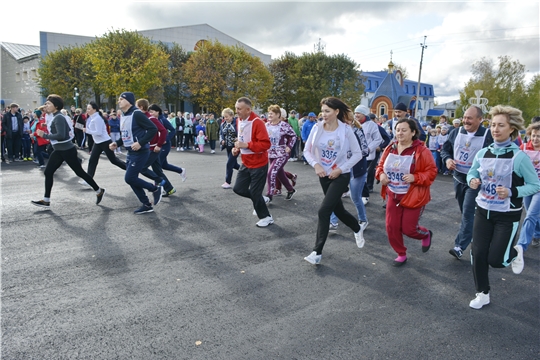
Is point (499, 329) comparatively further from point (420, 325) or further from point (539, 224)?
point (539, 224)

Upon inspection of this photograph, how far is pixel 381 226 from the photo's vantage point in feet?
23.2

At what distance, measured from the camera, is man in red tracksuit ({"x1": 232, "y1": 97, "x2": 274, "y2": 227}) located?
258 inches

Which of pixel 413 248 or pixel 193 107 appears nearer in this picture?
pixel 413 248

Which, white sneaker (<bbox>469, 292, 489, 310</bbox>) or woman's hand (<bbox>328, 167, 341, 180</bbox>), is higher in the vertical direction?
woman's hand (<bbox>328, 167, 341, 180</bbox>)

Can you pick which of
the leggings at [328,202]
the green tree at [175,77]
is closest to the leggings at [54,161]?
the leggings at [328,202]

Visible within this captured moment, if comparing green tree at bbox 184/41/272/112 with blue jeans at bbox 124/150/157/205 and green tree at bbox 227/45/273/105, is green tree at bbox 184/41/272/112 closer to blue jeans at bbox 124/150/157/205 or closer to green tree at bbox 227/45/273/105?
green tree at bbox 227/45/273/105

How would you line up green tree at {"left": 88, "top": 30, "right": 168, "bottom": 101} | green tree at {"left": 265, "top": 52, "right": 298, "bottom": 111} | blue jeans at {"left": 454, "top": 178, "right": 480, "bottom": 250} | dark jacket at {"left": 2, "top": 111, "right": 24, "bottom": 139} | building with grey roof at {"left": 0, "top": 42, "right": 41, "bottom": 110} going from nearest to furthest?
blue jeans at {"left": 454, "top": 178, "right": 480, "bottom": 250}, dark jacket at {"left": 2, "top": 111, "right": 24, "bottom": 139}, green tree at {"left": 88, "top": 30, "right": 168, "bottom": 101}, green tree at {"left": 265, "top": 52, "right": 298, "bottom": 111}, building with grey roof at {"left": 0, "top": 42, "right": 41, "bottom": 110}

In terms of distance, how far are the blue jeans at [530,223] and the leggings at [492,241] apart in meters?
1.80

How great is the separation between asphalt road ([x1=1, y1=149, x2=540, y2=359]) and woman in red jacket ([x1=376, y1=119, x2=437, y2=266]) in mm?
586

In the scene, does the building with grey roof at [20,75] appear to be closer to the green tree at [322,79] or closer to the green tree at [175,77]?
the green tree at [175,77]

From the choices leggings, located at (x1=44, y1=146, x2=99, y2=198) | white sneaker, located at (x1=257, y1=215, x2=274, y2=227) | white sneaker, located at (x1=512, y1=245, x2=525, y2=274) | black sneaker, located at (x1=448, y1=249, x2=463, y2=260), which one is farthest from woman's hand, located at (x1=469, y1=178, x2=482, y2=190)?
leggings, located at (x1=44, y1=146, x2=99, y2=198)

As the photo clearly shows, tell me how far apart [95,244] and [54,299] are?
5.56 ft

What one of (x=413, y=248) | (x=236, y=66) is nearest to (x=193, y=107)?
(x=236, y=66)

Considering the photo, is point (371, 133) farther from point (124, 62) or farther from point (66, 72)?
point (66, 72)
